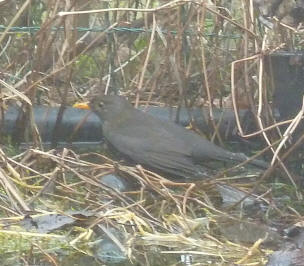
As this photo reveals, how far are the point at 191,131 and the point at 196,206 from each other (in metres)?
0.98

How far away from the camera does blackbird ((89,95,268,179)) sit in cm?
605

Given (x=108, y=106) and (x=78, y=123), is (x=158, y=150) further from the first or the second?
(x=78, y=123)

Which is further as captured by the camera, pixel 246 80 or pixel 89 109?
pixel 89 109

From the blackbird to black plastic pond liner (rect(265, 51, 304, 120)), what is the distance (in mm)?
373

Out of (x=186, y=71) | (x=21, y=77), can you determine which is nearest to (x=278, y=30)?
(x=186, y=71)

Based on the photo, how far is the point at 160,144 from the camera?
245 inches

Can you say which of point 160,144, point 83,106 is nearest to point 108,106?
point 83,106

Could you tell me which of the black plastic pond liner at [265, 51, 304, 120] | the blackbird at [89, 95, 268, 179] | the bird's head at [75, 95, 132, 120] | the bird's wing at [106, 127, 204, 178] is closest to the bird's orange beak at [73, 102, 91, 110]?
the bird's head at [75, 95, 132, 120]

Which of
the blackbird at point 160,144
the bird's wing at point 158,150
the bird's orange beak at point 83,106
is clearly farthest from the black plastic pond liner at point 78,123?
the bird's wing at point 158,150

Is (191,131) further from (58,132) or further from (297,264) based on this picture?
(297,264)

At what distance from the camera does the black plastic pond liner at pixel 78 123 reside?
668 cm

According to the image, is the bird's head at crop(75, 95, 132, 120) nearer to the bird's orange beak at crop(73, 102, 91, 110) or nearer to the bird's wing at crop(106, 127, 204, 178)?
the bird's orange beak at crop(73, 102, 91, 110)

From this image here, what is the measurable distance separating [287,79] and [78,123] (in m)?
1.51

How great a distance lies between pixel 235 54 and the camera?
6855 millimetres
